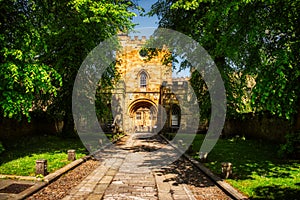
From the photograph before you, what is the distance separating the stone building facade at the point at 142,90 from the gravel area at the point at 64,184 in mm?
18225

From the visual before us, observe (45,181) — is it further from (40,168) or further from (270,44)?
(270,44)

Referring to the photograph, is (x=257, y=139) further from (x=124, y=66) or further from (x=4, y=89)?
(x=124, y=66)

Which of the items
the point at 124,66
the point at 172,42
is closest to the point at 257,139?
the point at 172,42

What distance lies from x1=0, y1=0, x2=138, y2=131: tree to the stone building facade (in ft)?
39.7

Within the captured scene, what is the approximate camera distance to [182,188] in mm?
6020

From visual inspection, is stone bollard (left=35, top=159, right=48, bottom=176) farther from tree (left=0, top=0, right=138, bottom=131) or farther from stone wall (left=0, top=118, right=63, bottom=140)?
stone wall (left=0, top=118, right=63, bottom=140)

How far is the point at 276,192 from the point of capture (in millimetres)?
5449

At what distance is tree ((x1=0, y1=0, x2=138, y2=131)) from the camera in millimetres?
8109

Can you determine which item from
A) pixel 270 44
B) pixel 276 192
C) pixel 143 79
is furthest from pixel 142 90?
pixel 276 192

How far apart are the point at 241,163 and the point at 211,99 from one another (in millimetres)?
5732

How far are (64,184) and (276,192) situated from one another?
5171mm

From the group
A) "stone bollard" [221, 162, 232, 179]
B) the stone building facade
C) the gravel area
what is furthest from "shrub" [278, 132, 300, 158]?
the stone building facade

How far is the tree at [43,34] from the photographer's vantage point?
8.11 meters

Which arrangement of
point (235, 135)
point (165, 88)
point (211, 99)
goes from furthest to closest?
1. point (165, 88)
2. point (235, 135)
3. point (211, 99)
